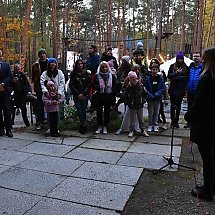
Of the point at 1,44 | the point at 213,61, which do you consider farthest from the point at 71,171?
the point at 1,44

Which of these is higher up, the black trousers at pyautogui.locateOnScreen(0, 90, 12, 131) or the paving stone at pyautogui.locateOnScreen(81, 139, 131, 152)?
the black trousers at pyautogui.locateOnScreen(0, 90, 12, 131)

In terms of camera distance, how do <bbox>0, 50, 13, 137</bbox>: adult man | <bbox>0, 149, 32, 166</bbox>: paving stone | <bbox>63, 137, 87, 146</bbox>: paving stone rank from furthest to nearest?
<bbox>0, 50, 13, 137</bbox>: adult man
<bbox>63, 137, 87, 146</bbox>: paving stone
<bbox>0, 149, 32, 166</bbox>: paving stone

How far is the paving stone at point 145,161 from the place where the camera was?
14.3 ft

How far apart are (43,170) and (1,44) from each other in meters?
25.0

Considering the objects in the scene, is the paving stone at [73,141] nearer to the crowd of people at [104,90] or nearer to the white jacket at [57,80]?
the crowd of people at [104,90]

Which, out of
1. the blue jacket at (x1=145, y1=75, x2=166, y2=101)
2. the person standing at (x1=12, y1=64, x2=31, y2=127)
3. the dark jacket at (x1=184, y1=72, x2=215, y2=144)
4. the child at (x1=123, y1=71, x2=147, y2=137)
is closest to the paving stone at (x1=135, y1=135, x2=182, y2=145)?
the child at (x1=123, y1=71, x2=147, y2=137)

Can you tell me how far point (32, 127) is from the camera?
698cm

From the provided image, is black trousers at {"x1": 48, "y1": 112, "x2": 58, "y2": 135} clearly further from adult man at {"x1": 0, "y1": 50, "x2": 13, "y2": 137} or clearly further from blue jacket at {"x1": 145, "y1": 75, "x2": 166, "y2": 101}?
blue jacket at {"x1": 145, "y1": 75, "x2": 166, "y2": 101}

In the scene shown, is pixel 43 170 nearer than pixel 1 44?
Yes

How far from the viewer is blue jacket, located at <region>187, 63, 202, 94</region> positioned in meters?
6.14

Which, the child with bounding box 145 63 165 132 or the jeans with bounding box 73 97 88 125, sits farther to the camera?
the jeans with bounding box 73 97 88 125

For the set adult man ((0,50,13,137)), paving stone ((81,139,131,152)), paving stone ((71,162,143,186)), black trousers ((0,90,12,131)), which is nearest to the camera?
paving stone ((71,162,143,186))

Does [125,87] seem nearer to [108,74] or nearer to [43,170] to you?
[108,74]

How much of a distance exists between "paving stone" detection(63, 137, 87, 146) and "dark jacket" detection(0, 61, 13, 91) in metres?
1.69
